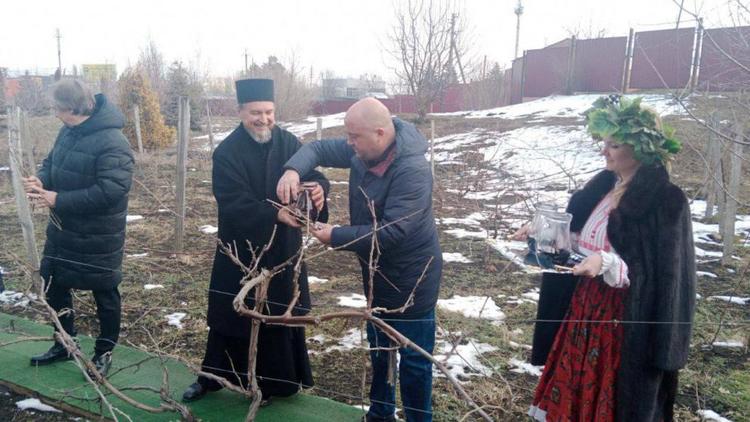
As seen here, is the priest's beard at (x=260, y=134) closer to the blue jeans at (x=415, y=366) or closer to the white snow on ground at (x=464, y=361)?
the blue jeans at (x=415, y=366)

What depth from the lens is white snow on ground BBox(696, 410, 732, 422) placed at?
9.76 ft

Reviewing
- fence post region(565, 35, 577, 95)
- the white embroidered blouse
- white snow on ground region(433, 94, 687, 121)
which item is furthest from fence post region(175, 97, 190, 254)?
fence post region(565, 35, 577, 95)

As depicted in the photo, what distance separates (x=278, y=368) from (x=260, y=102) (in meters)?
1.42

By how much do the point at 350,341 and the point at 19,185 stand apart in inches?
Answer: 125

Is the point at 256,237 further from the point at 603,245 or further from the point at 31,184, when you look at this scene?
the point at 603,245

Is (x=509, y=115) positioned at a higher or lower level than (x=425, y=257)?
higher

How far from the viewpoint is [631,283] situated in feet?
6.59

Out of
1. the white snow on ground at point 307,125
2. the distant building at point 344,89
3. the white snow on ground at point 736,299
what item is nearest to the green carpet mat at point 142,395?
the white snow on ground at point 736,299

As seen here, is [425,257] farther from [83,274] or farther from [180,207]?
[180,207]

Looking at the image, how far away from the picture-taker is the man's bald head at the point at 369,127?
7.52 feet

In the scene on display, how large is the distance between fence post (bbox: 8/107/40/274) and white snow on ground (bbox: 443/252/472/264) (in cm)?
400

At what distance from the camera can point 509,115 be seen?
738 inches

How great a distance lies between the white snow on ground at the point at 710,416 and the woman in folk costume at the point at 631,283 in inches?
40.8

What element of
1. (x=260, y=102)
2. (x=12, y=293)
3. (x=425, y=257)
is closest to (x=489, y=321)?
(x=425, y=257)
